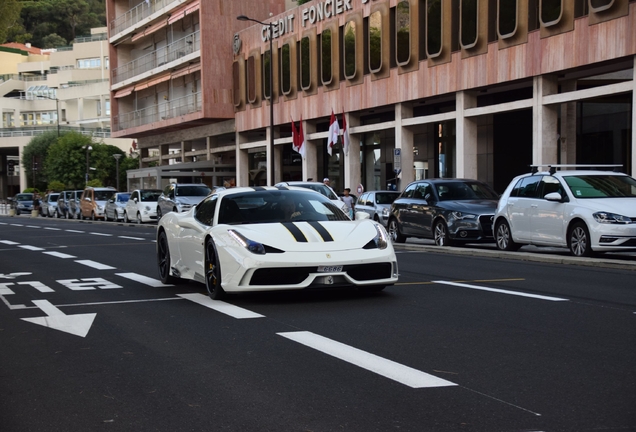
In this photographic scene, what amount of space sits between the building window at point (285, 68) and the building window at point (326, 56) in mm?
4050

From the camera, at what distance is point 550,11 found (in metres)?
31.2

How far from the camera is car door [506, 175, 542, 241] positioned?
1892 cm

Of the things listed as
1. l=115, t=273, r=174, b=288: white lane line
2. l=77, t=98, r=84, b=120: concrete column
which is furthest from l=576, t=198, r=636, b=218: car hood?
l=77, t=98, r=84, b=120: concrete column

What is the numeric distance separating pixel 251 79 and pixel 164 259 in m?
42.1

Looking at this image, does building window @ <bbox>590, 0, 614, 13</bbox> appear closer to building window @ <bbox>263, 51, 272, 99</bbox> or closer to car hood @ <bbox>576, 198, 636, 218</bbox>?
car hood @ <bbox>576, 198, 636, 218</bbox>

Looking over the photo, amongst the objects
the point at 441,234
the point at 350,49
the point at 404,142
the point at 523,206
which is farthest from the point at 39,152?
the point at 523,206

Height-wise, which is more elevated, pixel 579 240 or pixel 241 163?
pixel 241 163

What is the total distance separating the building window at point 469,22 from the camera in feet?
116

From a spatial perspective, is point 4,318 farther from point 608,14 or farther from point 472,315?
point 608,14

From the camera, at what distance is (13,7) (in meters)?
27.7

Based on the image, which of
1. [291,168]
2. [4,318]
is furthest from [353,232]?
[291,168]

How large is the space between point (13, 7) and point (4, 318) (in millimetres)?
19690

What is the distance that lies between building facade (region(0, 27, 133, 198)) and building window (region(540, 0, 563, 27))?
80.6 meters

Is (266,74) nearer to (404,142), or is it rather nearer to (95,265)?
(404,142)
